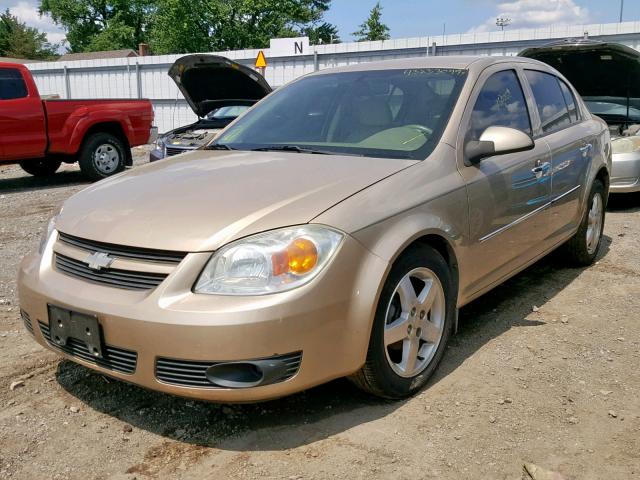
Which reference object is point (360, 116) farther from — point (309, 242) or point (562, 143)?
point (562, 143)

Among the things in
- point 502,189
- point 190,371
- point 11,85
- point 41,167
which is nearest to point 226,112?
point 11,85

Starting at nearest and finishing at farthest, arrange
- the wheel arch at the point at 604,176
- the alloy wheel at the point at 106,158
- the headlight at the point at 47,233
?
the headlight at the point at 47,233
the wheel arch at the point at 604,176
the alloy wheel at the point at 106,158

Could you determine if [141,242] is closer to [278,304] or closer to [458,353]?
[278,304]

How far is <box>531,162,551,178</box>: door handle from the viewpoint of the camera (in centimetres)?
391

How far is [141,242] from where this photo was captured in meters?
2.52

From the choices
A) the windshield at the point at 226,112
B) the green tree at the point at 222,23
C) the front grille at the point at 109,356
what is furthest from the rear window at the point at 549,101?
the green tree at the point at 222,23

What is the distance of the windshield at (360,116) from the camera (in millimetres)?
3336

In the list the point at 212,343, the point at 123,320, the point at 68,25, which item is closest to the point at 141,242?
the point at 123,320

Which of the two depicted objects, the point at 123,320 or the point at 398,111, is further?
the point at 398,111

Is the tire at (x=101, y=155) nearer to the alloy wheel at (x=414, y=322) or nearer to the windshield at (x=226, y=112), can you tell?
the windshield at (x=226, y=112)

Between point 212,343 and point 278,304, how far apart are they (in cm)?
28

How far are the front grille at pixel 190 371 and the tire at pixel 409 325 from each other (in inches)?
15.3

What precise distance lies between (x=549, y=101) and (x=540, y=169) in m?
0.81

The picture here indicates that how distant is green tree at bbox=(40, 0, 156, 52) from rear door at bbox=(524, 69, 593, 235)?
6273cm
